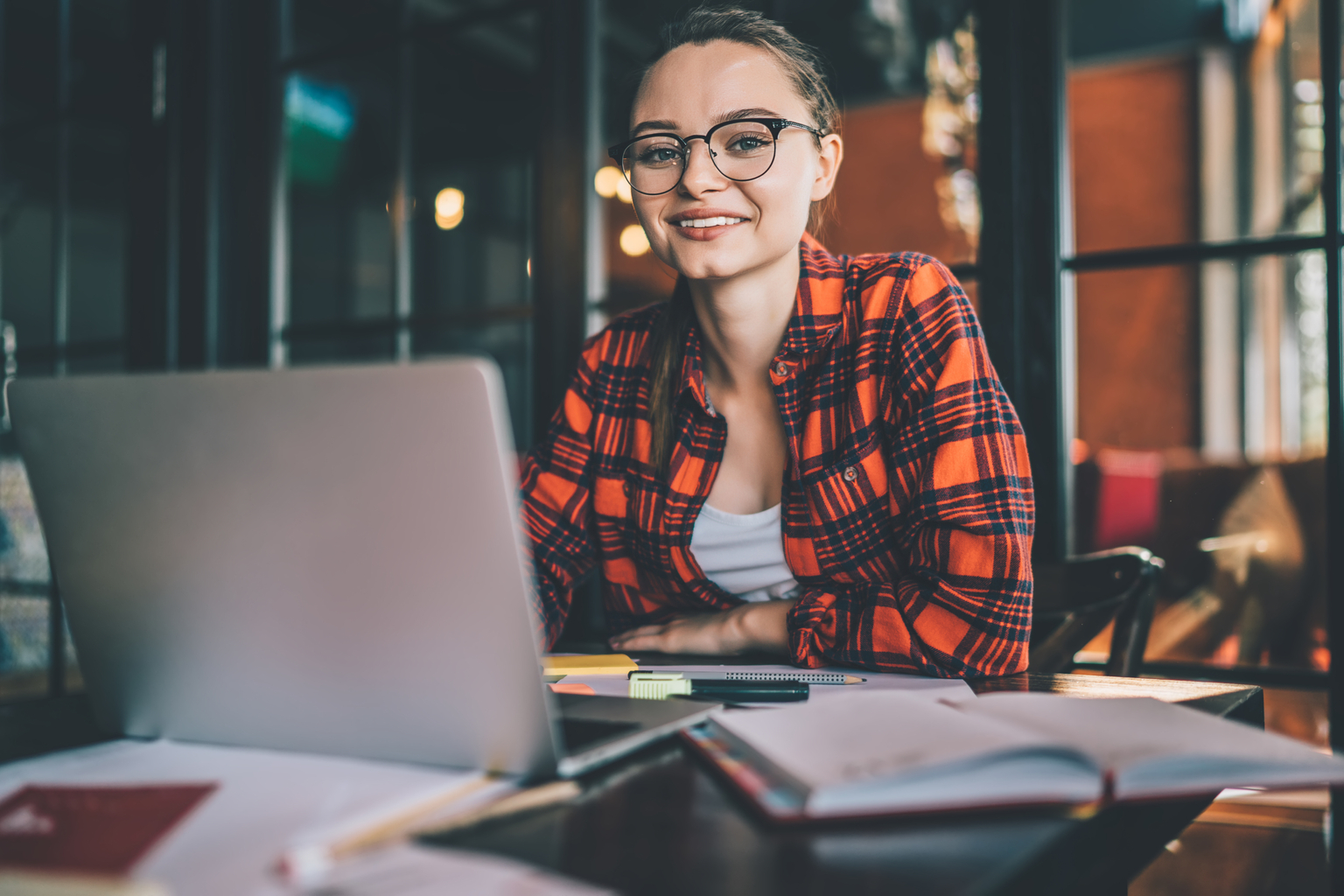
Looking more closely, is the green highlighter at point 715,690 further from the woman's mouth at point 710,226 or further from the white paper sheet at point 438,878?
the woman's mouth at point 710,226

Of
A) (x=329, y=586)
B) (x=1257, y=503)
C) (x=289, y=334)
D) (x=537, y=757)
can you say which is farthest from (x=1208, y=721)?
(x=289, y=334)

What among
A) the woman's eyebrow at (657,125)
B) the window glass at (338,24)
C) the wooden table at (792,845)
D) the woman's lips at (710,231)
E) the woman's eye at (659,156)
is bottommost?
the wooden table at (792,845)

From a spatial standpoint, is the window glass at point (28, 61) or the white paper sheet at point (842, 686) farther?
the window glass at point (28, 61)

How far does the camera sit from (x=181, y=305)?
8.00 ft

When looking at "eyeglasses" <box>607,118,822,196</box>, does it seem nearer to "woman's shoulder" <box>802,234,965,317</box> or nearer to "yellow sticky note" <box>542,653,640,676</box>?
"woman's shoulder" <box>802,234,965,317</box>

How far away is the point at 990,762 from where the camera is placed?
458mm

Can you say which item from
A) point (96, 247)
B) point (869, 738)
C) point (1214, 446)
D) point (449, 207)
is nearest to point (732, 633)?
point (869, 738)

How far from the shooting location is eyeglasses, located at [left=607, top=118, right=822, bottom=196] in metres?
1.16

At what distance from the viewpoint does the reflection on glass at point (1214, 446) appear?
64.5 inches

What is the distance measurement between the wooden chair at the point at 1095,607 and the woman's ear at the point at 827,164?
0.60 meters

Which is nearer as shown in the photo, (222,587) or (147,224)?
(222,587)

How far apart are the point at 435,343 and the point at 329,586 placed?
1.92 m

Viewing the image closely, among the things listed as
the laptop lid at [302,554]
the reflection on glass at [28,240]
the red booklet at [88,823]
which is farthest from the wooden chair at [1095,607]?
the reflection on glass at [28,240]

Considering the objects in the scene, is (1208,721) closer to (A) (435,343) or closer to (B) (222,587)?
(B) (222,587)
